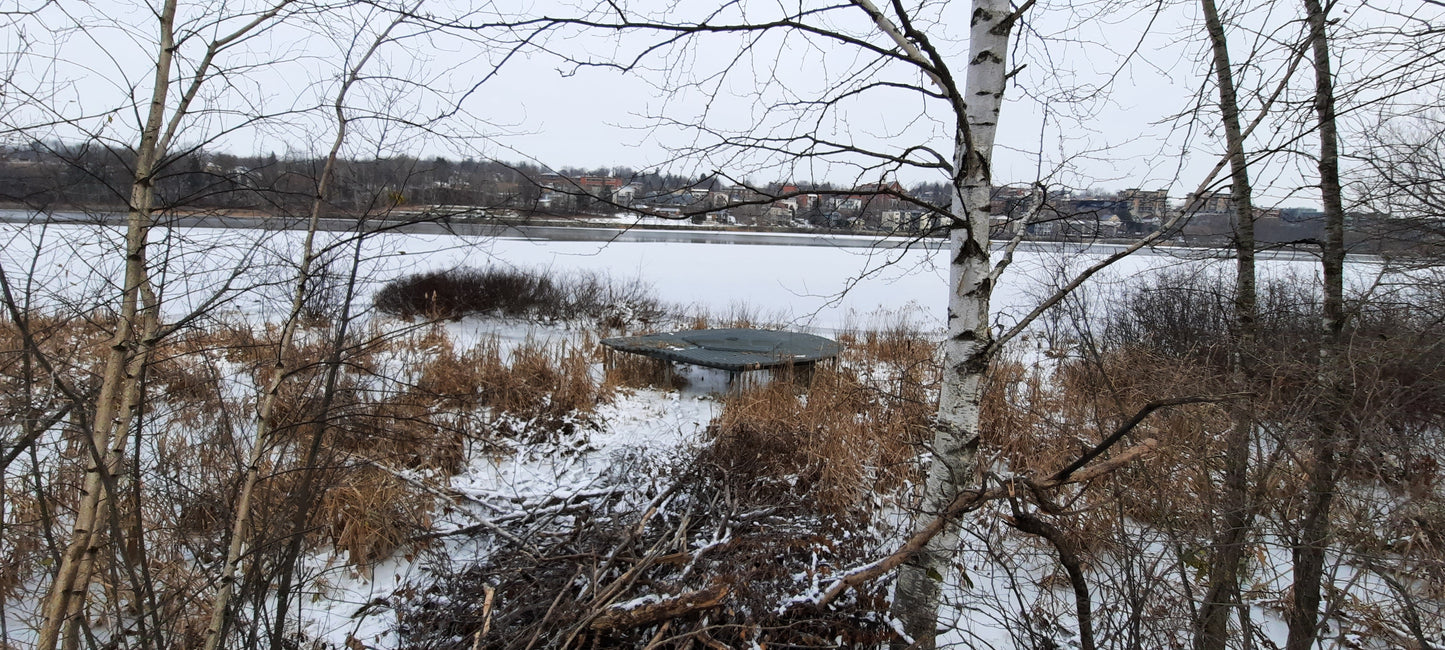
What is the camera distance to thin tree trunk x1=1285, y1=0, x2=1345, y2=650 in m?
2.74

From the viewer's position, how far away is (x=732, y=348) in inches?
311

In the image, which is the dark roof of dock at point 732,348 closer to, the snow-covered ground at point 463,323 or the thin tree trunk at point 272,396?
the snow-covered ground at point 463,323

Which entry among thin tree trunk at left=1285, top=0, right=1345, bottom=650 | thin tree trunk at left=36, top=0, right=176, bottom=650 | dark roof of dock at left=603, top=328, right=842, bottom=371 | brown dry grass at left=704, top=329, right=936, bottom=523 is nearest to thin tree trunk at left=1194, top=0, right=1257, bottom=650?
thin tree trunk at left=1285, top=0, right=1345, bottom=650

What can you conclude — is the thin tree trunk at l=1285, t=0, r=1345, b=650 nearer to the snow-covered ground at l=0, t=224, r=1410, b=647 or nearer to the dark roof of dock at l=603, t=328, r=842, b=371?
the snow-covered ground at l=0, t=224, r=1410, b=647

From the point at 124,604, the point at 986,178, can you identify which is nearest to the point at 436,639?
the point at 124,604

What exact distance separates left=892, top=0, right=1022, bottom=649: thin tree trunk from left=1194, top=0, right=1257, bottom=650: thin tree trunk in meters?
0.90

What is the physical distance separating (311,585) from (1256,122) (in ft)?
16.6

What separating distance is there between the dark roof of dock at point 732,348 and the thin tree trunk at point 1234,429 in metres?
3.96

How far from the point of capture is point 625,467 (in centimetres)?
517

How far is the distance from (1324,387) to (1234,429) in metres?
0.40

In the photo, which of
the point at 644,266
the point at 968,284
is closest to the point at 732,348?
the point at 968,284

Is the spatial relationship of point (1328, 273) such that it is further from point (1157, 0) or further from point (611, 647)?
point (611, 647)

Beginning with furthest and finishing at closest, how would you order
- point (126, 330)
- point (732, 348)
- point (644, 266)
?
point (644, 266), point (732, 348), point (126, 330)

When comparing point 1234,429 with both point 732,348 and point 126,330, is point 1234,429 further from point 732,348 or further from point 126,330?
point 732,348
